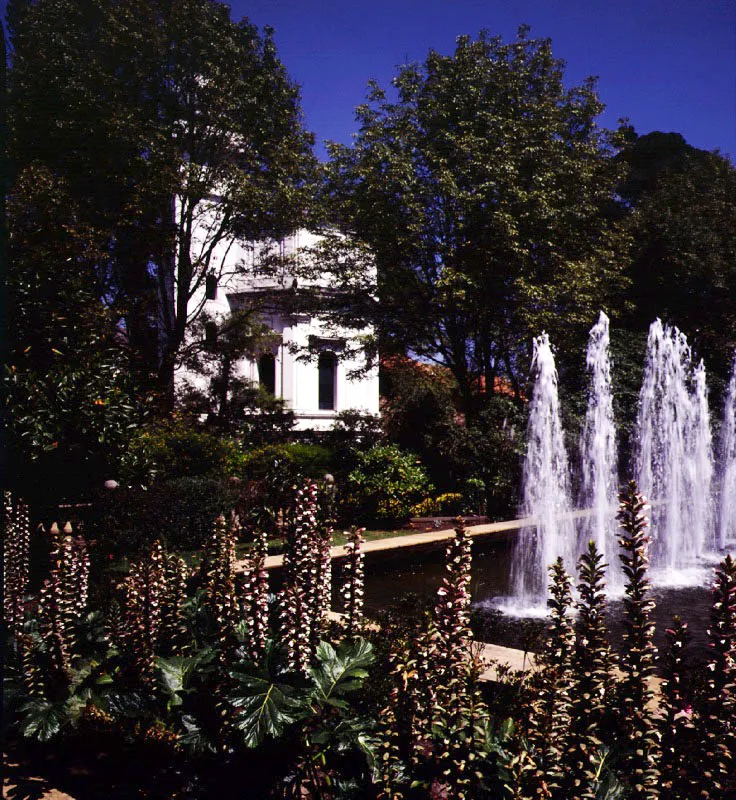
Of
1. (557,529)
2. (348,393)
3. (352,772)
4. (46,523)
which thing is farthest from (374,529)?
(348,393)

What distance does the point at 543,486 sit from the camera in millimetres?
14523

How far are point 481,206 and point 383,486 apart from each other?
293 inches

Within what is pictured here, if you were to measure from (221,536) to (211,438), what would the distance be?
34.6 ft

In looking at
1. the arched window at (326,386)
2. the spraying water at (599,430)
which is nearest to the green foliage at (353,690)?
the spraying water at (599,430)

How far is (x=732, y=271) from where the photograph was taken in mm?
21391

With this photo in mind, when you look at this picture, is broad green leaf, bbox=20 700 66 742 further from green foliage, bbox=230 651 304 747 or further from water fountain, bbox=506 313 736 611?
water fountain, bbox=506 313 736 611

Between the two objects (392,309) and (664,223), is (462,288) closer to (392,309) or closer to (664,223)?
(392,309)

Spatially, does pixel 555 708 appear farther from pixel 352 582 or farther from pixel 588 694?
pixel 352 582

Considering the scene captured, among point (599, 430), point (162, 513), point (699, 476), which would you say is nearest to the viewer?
point (162, 513)

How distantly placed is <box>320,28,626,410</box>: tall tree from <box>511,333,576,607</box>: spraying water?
4.56ft

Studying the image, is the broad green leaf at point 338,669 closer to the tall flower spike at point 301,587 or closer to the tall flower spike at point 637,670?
the tall flower spike at point 301,587

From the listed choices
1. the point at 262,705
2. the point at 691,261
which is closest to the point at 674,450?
the point at 691,261

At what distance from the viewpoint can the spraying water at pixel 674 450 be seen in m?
12.6

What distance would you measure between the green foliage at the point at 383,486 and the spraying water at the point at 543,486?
2.38m
